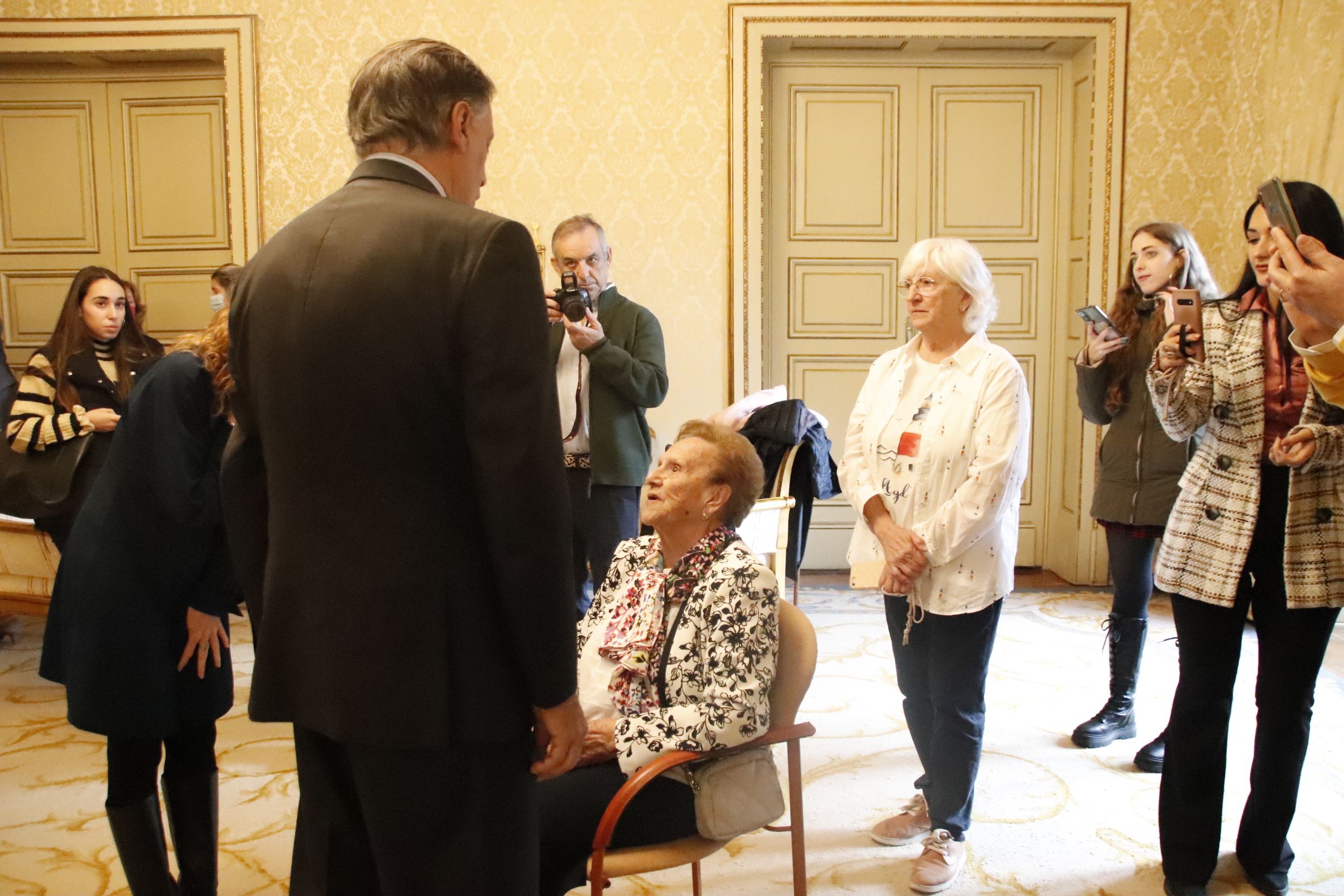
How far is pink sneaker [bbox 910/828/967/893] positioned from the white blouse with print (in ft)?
1.81

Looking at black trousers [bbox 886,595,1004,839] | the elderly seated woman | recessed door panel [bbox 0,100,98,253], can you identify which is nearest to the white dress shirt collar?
the elderly seated woman

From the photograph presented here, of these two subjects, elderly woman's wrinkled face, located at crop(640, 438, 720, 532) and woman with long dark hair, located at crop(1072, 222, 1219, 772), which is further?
woman with long dark hair, located at crop(1072, 222, 1219, 772)

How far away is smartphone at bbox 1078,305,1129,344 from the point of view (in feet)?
10.5

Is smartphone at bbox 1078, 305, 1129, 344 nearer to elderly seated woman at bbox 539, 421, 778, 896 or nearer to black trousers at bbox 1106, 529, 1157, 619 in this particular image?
black trousers at bbox 1106, 529, 1157, 619

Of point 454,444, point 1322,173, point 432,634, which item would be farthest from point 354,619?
point 1322,173

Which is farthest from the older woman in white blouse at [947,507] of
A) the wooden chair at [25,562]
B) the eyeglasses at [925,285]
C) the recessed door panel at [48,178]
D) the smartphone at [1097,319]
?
the recessed door panel at [48,178]

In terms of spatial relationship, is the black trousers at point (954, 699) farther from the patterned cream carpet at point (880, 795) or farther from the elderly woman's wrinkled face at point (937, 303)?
the elderly woman's wrinkled face at point (937, 303)

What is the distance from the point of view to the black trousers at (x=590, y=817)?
6.27ft

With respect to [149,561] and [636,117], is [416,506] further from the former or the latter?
[636,117]

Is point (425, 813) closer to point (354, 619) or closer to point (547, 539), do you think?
point (354, 619)

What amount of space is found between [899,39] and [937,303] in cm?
321

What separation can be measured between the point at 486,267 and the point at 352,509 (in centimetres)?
32

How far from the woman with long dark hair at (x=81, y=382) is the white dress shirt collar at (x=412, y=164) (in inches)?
120

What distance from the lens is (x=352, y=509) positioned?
4.34ft
